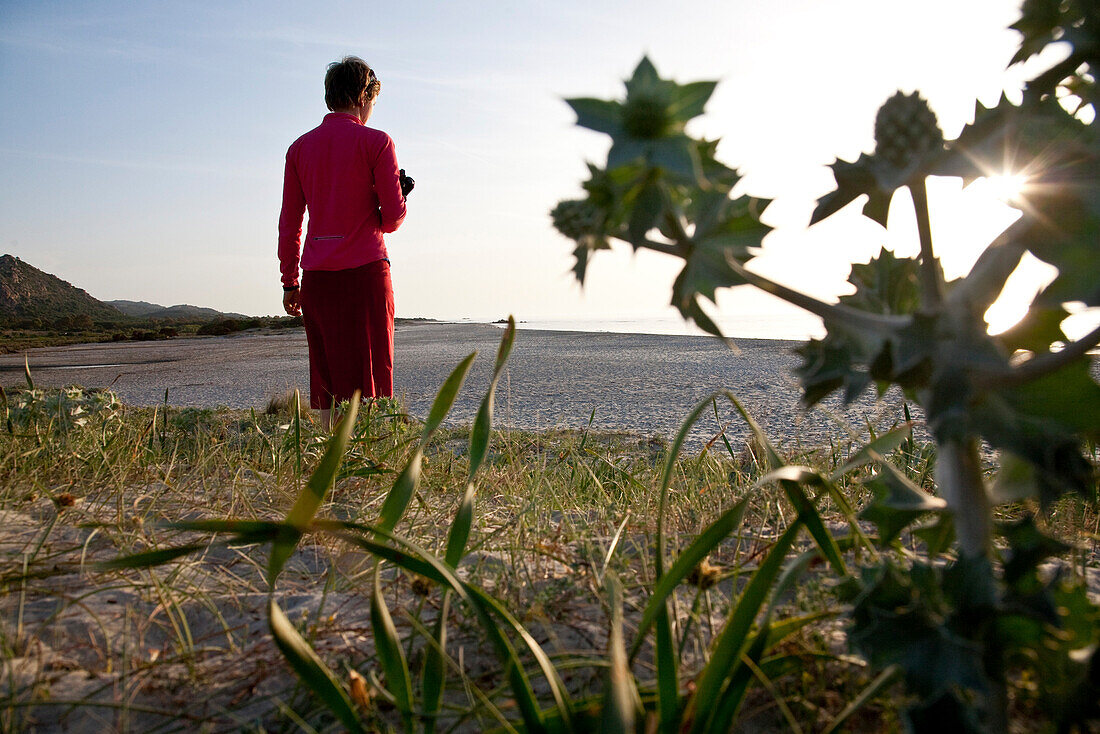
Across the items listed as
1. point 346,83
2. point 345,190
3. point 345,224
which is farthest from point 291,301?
point 346,83

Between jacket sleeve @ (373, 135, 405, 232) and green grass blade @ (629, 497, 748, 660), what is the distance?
3.15 metres

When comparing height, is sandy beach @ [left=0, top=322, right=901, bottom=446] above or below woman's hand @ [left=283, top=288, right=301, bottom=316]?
below

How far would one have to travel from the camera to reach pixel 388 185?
143 inches

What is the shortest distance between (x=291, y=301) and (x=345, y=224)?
2.27ft

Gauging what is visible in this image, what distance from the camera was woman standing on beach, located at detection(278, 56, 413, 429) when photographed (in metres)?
3.59

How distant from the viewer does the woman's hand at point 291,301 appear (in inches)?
156

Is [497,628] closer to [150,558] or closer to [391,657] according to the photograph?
[391,657]

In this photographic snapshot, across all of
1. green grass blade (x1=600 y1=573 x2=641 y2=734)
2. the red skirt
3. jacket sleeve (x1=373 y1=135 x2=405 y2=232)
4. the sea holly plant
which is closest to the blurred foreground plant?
green grass blade (x1=600 y1=573 x2=641 y2=734)

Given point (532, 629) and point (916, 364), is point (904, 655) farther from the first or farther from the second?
point (532, 629)

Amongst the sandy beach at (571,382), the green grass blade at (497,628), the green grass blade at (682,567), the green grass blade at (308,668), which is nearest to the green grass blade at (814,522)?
the green grass blade at (682,567)

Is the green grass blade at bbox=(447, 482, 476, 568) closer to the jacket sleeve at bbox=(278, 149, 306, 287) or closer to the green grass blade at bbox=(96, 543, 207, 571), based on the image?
the green grass blade at bbox=(96, 543, 207, 571)

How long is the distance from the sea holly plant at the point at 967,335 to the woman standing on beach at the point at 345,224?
314 centimetres

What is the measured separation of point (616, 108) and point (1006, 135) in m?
0.46

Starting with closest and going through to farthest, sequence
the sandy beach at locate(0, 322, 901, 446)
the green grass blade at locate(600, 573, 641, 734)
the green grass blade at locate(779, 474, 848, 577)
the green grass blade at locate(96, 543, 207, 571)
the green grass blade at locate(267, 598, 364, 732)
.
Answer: the green grass blade at locate(600, 573, 641, 734) → the green grass blade at locate(267, 598, 364, 732) → the green grass blade at locate(96, 543, 207, 571) → the green grass blade at locate(779, 474, 848, 577) → the sandy beach at locate(0, 322, 901, 446)
